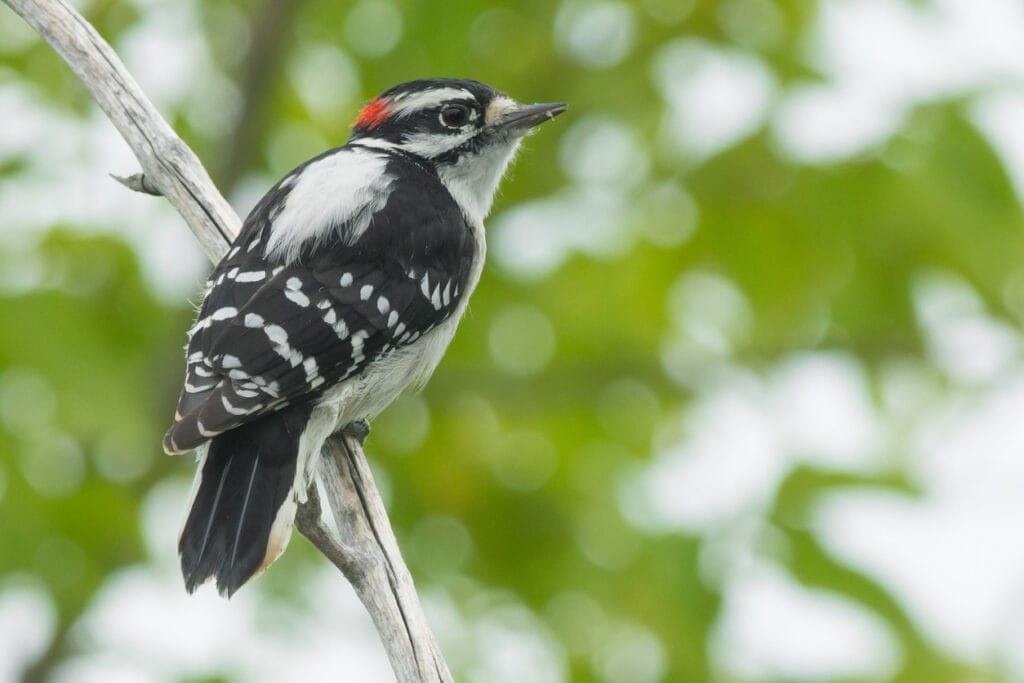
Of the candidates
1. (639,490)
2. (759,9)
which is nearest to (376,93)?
(759,9)

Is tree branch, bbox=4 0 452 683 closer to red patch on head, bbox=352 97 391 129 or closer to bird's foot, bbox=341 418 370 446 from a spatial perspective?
bird's foot, bbox=341 418 370 446

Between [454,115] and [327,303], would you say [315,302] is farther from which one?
[454,115]

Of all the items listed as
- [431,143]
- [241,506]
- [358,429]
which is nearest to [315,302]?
[358,429]

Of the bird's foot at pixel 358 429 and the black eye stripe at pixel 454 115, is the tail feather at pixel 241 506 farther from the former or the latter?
the black eye stripe at pixel 454 115

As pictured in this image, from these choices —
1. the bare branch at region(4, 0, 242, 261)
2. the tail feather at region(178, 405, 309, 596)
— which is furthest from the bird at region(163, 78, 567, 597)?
the bare branch at region(4, 0, 242, 261)

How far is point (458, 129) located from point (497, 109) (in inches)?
6.4

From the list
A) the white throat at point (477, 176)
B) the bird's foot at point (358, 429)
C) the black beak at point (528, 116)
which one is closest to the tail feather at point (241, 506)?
the bird's foot at point (358, 429)

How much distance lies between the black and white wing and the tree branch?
0.56ft

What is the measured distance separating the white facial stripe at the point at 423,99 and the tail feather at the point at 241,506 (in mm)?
1539

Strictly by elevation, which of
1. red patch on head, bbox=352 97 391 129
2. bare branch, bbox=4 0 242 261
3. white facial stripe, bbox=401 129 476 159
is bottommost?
white facial stripe, bbox=401 129 476 159

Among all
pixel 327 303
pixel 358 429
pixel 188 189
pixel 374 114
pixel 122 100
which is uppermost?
pixel 122 100

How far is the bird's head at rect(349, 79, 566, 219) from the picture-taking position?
5.34 meters

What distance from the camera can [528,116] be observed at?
5.27m

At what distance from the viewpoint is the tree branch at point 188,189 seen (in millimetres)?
4062
